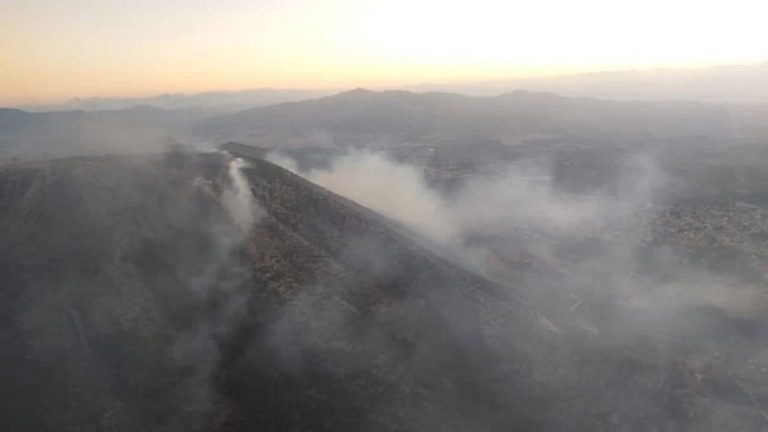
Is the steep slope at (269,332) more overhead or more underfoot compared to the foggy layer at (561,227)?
more overhead

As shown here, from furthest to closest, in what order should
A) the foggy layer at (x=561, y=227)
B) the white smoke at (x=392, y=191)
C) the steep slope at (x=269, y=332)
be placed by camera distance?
1. the white smoke at (x=392, y=191)
2. the foggy layer at (x=561, y=227)
3. the steep slope at (x=269, y=332)

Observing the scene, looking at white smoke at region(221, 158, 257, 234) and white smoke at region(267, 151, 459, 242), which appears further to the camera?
white smoke at region(267, 151, 459, 242)

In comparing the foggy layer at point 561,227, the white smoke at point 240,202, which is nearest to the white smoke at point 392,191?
the foggy layer at point 561,227

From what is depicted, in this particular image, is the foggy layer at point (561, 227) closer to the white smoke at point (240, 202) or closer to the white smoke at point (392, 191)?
the white smoke at point (392, 191)

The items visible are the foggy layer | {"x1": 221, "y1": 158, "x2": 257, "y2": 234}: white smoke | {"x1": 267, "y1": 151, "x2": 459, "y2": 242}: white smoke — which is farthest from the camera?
{"x1": 267, "y1": 151, "x2": 459, "y2": 242}: white smoke

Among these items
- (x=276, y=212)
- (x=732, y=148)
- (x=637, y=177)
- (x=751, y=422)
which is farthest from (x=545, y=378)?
(x=732, y=148)

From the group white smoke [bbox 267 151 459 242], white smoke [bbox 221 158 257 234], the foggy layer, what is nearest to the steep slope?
white smoke [bbox 221 158 257 234]

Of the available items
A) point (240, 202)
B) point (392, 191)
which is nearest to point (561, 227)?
point (392, 191)

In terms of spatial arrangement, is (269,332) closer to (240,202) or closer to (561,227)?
(240,202)

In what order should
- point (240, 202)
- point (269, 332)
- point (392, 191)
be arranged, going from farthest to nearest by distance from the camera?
point (392, 191) → point (240, 202) → point (269, 332)

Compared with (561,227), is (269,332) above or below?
above

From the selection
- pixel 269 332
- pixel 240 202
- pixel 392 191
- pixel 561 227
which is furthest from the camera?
pixel 392 191

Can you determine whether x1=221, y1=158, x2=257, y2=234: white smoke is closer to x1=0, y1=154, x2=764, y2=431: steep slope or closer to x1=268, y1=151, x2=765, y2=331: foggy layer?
x1=0, y1=154, x2=764, y2=431: steep slope
